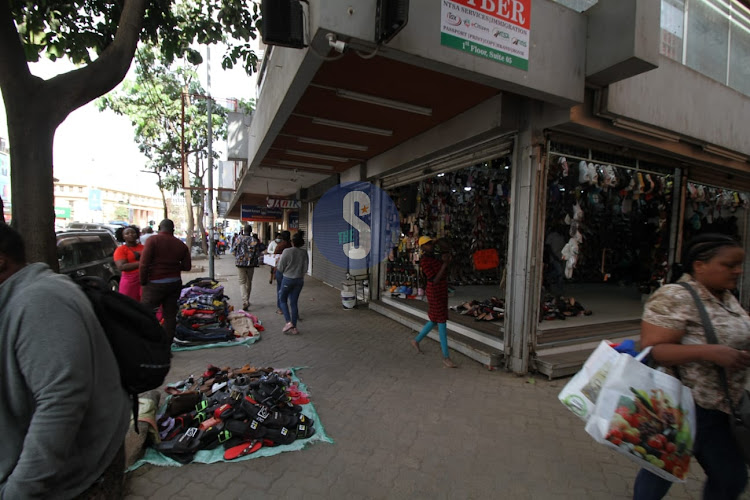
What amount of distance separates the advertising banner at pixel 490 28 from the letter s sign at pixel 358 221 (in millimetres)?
5482

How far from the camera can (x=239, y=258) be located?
26.2ft

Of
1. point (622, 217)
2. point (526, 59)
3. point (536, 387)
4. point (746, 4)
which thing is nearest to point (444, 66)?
point (526, 59)

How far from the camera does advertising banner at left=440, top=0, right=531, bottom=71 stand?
10.5 feet

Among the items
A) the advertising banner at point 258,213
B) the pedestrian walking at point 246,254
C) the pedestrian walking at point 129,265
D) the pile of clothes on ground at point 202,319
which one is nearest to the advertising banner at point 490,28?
the pile of clothes on ground at point 202,319

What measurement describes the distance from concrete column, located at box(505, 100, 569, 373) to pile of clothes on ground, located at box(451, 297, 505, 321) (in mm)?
1702

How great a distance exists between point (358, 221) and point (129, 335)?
7.91m

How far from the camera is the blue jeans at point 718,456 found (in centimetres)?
181

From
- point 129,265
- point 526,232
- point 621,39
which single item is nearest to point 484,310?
point 526,232

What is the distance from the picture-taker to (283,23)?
9.67 ft

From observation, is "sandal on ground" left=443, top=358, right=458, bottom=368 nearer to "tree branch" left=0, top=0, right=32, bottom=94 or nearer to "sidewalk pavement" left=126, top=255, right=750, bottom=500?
"sidewalk pavement" left=126, top=255, right=750, bottom=500

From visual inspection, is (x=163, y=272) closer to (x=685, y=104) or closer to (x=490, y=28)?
(x=490, y=28)

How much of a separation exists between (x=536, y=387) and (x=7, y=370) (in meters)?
4.60

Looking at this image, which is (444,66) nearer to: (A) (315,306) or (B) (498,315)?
(B) (498,315)

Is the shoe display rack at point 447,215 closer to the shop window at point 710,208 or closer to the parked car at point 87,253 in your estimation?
the shop window at point 710,208
